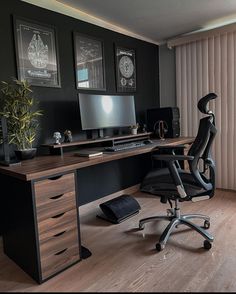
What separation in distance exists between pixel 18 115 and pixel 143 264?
1.42 m

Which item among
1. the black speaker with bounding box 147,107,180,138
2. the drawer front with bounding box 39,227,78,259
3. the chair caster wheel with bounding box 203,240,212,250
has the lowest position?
the chair caster wheel with bounding box 203,240,212,250

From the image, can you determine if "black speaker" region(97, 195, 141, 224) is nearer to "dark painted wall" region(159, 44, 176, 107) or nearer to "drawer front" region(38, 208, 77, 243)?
"drawer front" region(38, 208, 77, 243)

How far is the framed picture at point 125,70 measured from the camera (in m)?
2.92

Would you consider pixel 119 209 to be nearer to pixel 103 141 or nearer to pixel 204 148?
pixel 103 141

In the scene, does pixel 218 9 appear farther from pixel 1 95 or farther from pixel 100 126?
pixel 1 95

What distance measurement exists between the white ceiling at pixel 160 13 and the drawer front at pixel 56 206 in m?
1.79

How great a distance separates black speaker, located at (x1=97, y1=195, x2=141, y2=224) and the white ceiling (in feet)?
6.27

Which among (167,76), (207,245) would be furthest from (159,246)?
(167,76)

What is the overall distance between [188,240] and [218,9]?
228 centimetres

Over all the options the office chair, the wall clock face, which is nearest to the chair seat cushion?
the office chair

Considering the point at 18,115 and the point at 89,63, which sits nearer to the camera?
the point at 18,115

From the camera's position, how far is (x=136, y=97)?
3.23m

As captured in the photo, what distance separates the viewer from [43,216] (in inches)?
57.9

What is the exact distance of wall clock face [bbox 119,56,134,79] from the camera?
2968 millimetres
